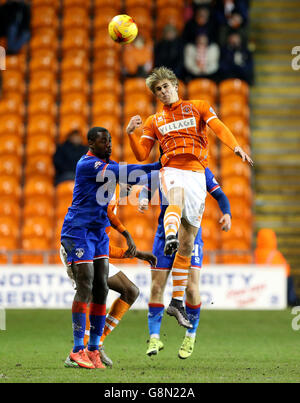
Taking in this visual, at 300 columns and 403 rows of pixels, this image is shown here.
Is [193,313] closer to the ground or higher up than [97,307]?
closer to the ground

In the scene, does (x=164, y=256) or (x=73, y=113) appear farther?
(x=73, y=113)

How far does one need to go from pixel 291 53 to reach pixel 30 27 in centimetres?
502

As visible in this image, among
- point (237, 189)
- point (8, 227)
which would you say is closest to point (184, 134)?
point (237, 189)

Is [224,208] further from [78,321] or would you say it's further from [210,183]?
[78,321]

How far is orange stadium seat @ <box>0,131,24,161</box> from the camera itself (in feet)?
40.9

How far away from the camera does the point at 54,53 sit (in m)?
14.0

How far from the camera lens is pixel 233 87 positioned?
13.0 meters

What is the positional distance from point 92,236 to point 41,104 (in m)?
7.81

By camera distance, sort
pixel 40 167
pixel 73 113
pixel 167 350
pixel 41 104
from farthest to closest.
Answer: pixel 41 104
pixel 73 113
pixel 40 167
pixel 167 350

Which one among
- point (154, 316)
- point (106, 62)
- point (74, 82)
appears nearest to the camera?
point (154, 316)

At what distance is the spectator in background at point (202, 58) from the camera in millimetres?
13008
